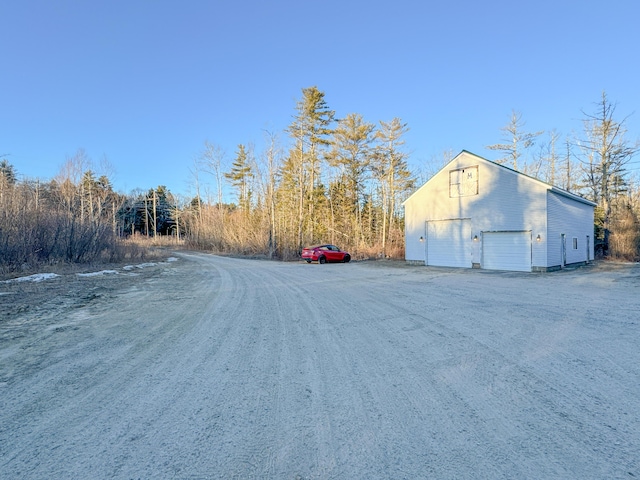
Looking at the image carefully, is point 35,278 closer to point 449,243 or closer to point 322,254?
point 322,254

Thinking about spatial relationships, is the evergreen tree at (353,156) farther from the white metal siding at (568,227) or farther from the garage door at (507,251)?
the white metal siding at (568,227)

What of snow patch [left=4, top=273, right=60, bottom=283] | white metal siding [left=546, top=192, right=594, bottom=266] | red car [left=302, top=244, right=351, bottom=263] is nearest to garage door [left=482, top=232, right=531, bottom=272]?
white metal siding [left=546, top=192, right=594, bottom=266]

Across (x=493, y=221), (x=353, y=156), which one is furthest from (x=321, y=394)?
(x=353, y=156)

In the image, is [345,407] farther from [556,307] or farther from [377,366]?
[556,307]

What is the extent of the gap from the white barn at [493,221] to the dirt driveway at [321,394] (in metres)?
10.5

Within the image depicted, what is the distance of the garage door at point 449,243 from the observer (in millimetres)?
18156

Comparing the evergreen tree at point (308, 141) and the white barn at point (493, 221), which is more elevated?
the evergreen tree at point (308, 141)

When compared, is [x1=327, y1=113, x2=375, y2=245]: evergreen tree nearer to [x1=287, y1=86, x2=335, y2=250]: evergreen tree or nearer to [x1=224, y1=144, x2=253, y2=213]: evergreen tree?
[x1=287, y1=86, x2=335, y2=250]: evergreen tree

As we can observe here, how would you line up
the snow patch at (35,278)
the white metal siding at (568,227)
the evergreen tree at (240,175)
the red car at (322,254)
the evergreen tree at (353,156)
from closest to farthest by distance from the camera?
the snow patch at (35,278) < the white metal siding at (568,227) < the red car at (322,254) < the evergreen tree at (353,156) < the evergreen tree at (240,175)

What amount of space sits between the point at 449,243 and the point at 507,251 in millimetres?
3097

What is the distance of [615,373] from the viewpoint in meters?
3.55

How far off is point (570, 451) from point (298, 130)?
28924 millimetres

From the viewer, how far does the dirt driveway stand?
7.22ft

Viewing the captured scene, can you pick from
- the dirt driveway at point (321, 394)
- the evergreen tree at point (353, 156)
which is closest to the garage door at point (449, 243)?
the evergreen tree at point (353, 156)
